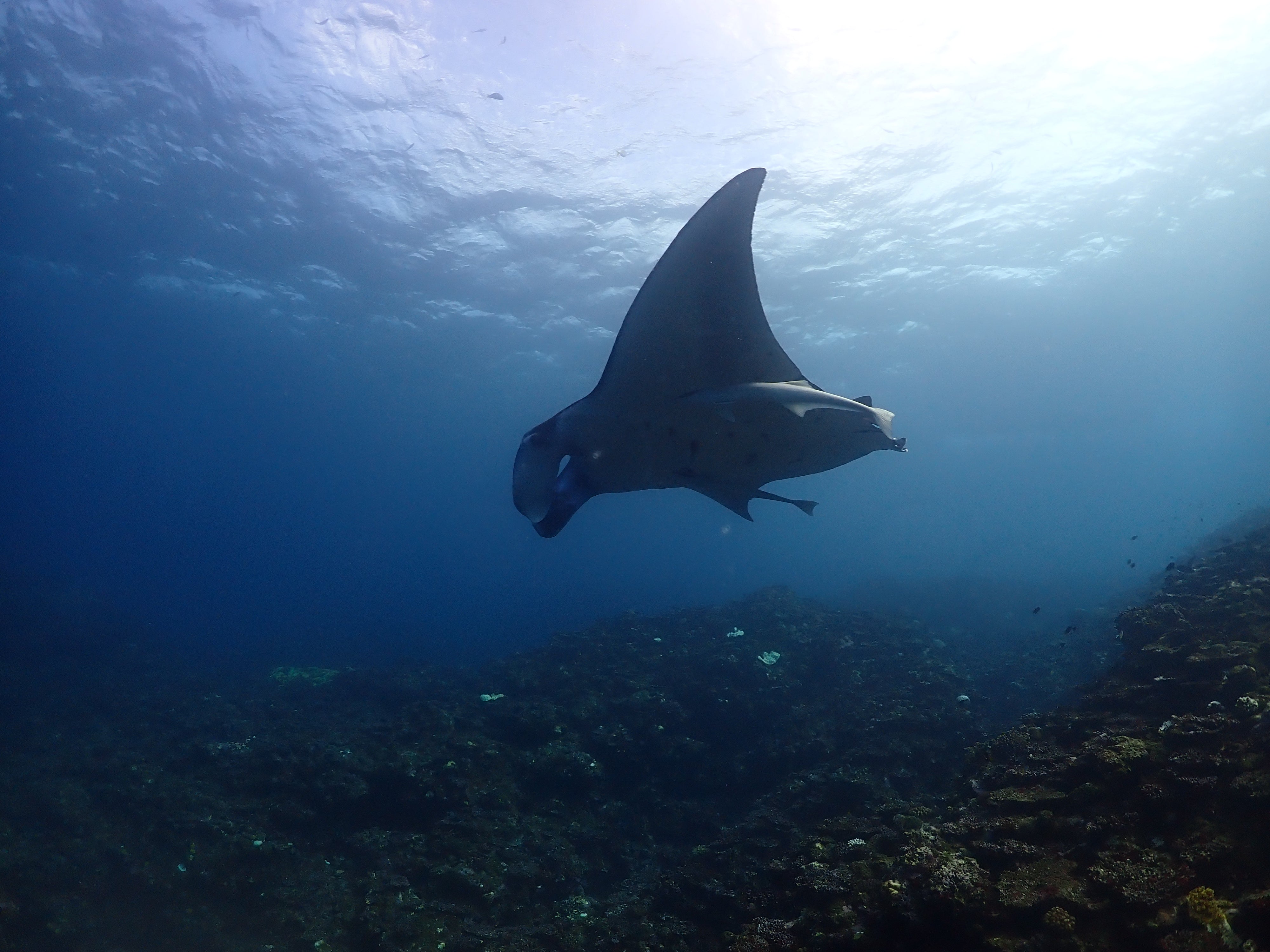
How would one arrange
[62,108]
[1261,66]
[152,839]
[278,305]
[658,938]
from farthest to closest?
1. [278,305]
2. [62,108]
3. [1261,66]
4. [152,839]
5. [658,938]

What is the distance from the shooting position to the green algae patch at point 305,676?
63.2 feet

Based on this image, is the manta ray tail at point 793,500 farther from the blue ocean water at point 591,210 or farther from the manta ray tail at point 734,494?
the blue ocean water at point 591,210

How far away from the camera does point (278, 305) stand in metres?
30.0

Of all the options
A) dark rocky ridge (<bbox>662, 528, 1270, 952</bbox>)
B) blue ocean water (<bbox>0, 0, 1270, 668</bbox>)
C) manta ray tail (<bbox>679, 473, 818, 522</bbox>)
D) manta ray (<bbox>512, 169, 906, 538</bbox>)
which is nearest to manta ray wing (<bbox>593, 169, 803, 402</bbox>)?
manta ray (<bbox>512, 169, 906, 538</bbox>)

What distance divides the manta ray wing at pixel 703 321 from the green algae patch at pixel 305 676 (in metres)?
Result: 19.6

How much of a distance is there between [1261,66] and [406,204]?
83.3 ft

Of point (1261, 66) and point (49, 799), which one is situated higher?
point (1261, 66)

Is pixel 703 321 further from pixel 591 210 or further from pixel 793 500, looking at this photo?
pixel 591 210

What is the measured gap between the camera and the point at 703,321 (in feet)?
12.9

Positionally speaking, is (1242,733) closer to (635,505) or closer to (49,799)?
(49,799)

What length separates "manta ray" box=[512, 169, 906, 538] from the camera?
3734mm

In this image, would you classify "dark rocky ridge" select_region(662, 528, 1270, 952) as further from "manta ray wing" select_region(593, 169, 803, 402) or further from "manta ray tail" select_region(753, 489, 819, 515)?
"manta ray wing" select_region(593, 169, 803, 402)

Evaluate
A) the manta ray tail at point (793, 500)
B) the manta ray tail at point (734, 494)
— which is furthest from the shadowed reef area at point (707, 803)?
the manta ray tail at point (734, 494)

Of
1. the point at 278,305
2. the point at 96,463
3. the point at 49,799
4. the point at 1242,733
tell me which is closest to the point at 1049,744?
the point at 1242,733
